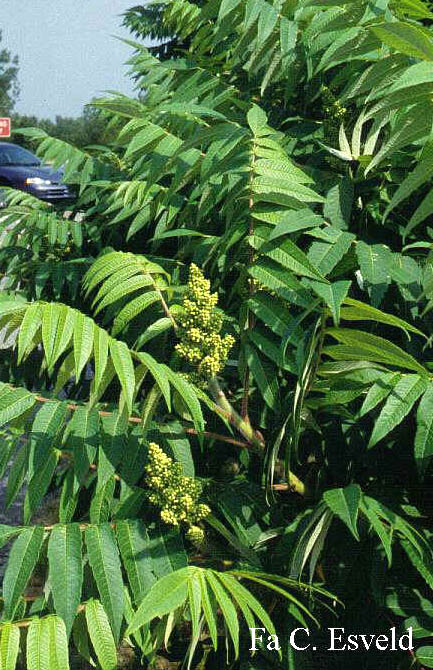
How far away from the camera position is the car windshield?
25.3 metres

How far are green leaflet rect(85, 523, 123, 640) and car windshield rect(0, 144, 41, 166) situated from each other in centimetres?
2459

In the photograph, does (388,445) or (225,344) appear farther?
(388,445)

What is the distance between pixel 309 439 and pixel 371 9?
1314mm

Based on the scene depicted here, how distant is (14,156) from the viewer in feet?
84.0

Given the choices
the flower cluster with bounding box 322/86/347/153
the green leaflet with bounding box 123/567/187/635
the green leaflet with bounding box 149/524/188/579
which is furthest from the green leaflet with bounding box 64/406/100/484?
the flower cluster with bounding box 322/86/347/153

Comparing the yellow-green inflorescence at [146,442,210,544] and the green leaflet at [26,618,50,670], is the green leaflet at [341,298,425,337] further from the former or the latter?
the green leaflet at [26,618,50,670]

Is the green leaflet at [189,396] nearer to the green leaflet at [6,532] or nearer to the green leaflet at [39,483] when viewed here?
the green leaflet at [39,483]

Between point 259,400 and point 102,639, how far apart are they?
893mm

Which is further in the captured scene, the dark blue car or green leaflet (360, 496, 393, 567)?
the dark blue car

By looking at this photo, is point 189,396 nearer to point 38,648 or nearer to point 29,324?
point 29,324

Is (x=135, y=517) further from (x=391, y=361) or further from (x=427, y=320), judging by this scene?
(x=427, y=320)

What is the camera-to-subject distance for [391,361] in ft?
6.44

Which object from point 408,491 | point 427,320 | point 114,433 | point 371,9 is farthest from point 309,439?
point 371,9

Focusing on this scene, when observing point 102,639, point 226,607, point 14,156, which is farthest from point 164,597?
point 14,156
